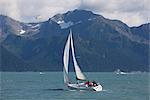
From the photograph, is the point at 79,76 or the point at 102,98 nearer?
the point at 102,98

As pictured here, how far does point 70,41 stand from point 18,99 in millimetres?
25028

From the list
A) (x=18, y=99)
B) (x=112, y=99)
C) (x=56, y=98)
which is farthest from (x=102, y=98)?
(x=18, y=99)

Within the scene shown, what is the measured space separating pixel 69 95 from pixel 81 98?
5.18 metres

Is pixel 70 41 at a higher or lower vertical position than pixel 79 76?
higher

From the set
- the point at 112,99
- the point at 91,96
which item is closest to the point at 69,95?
the point at 91,96

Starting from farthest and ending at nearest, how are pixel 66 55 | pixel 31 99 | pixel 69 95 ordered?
pixel 66 55
pixel 69 95
pixel 31 99

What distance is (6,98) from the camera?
85.8m

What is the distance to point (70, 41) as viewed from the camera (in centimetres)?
10488

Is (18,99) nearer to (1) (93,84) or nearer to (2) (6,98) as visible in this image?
(2) (6,98)

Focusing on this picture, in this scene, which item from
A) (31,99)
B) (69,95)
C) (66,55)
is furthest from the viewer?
(66,55)

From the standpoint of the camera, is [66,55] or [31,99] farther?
[66,55]

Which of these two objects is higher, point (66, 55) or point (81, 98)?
point (66, 55)

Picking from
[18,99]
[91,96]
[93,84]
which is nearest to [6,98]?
[18,99]

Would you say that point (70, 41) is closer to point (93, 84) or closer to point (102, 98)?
point (93, 84)
